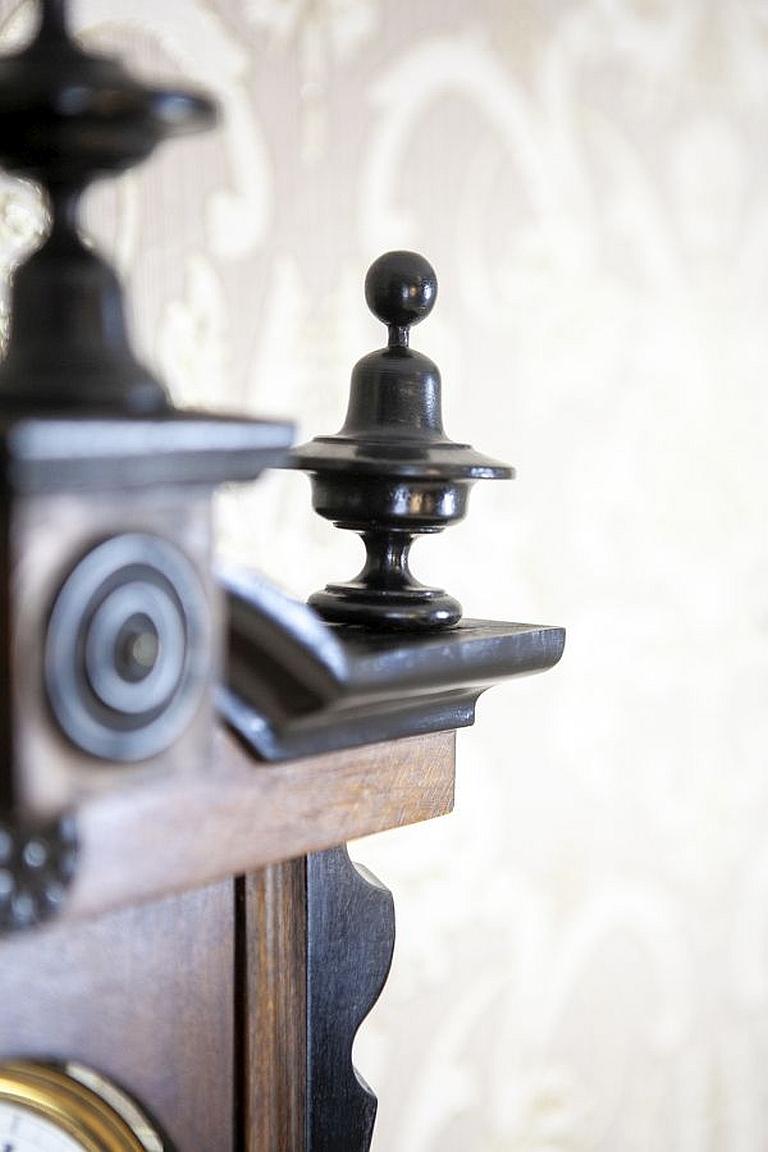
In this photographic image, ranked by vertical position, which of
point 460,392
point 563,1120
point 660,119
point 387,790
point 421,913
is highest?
point 660,119

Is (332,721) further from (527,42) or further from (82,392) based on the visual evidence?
(527,42)

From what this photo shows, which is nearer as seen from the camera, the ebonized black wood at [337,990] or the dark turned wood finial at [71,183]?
the dark turned wood finial at [71,183]

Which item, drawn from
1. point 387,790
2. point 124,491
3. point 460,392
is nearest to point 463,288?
point 460,392

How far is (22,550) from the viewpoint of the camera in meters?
0.25

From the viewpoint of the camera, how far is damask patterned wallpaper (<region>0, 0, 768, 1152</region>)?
0.68 metres

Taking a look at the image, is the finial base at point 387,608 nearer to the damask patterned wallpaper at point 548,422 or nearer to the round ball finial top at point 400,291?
the round ball finial top at point 400,291

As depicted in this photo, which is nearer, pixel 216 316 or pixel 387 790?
pixel 387 790

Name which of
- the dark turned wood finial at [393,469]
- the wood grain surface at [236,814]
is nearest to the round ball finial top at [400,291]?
the dark turned wood finial at [393,469]

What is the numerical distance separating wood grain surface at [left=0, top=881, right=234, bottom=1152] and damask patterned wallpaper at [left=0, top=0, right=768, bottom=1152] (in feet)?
1.02

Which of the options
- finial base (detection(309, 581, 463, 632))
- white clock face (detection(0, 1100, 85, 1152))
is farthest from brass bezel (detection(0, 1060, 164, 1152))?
finial base (detection(309, 581, 463, 632))

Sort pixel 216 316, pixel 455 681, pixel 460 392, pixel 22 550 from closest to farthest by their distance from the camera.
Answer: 1. pixel 22 550
2. pixel 455 681
3. pixel 216 316
4. pixel 460 392

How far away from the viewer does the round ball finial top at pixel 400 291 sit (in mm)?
432

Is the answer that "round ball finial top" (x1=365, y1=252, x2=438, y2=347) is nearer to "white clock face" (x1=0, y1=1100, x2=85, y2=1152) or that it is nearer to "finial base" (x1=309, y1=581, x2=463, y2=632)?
"finial base" (x1=309, y1=581, x2=463, y2=632)

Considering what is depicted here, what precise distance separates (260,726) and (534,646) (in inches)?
4.3
